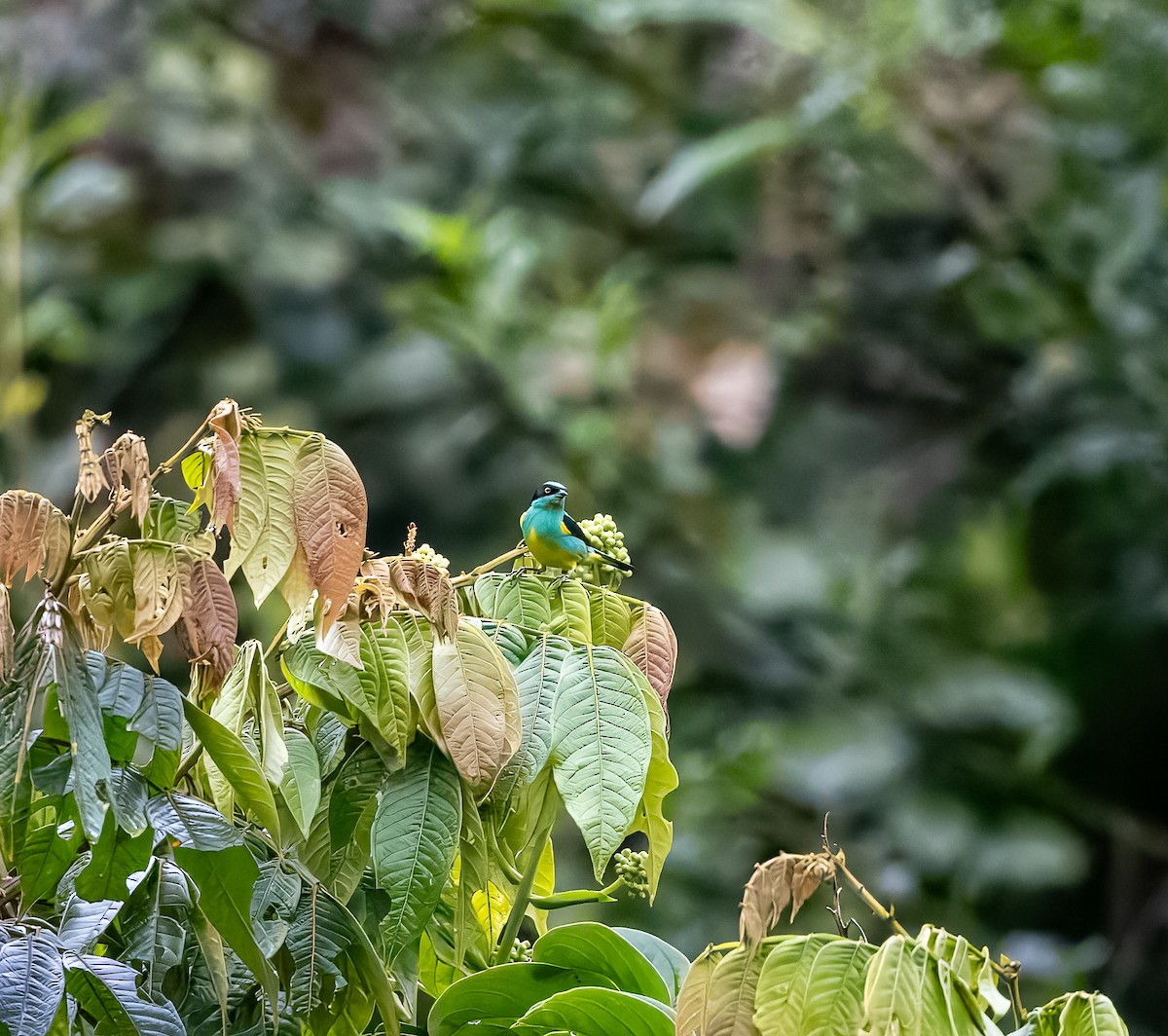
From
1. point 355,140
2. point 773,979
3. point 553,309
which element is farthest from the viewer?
point 355,140

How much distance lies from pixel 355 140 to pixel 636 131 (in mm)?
518

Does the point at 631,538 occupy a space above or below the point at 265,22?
below

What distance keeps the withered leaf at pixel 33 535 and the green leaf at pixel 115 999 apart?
6.5 inches

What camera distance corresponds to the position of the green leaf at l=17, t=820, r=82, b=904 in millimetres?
621

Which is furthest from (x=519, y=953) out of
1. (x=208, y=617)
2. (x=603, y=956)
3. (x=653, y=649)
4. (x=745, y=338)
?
(x=745, y=338)

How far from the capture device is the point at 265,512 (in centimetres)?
64

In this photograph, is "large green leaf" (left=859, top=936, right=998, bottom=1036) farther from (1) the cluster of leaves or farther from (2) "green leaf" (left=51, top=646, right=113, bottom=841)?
(2) "green leaf" (left=51, top=646, right=113, bottom=841)

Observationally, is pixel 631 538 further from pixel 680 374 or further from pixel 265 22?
pixel 265 22

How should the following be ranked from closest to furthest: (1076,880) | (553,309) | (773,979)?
(773,979) < (1076,880) < (553,309)

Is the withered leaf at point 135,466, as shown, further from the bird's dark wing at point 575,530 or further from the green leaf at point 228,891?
the bird's dark wing at point 575,530

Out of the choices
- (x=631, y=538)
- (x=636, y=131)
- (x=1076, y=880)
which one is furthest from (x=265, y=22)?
(x=1076, y=880)

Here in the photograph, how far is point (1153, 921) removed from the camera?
220cm

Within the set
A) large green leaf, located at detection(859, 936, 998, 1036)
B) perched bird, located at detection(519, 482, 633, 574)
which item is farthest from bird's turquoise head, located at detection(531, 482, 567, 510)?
large green leaf, located at detection(859, 936, 998, 1036)

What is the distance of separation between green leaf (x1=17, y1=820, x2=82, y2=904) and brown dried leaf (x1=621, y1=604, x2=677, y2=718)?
30 centimetres
